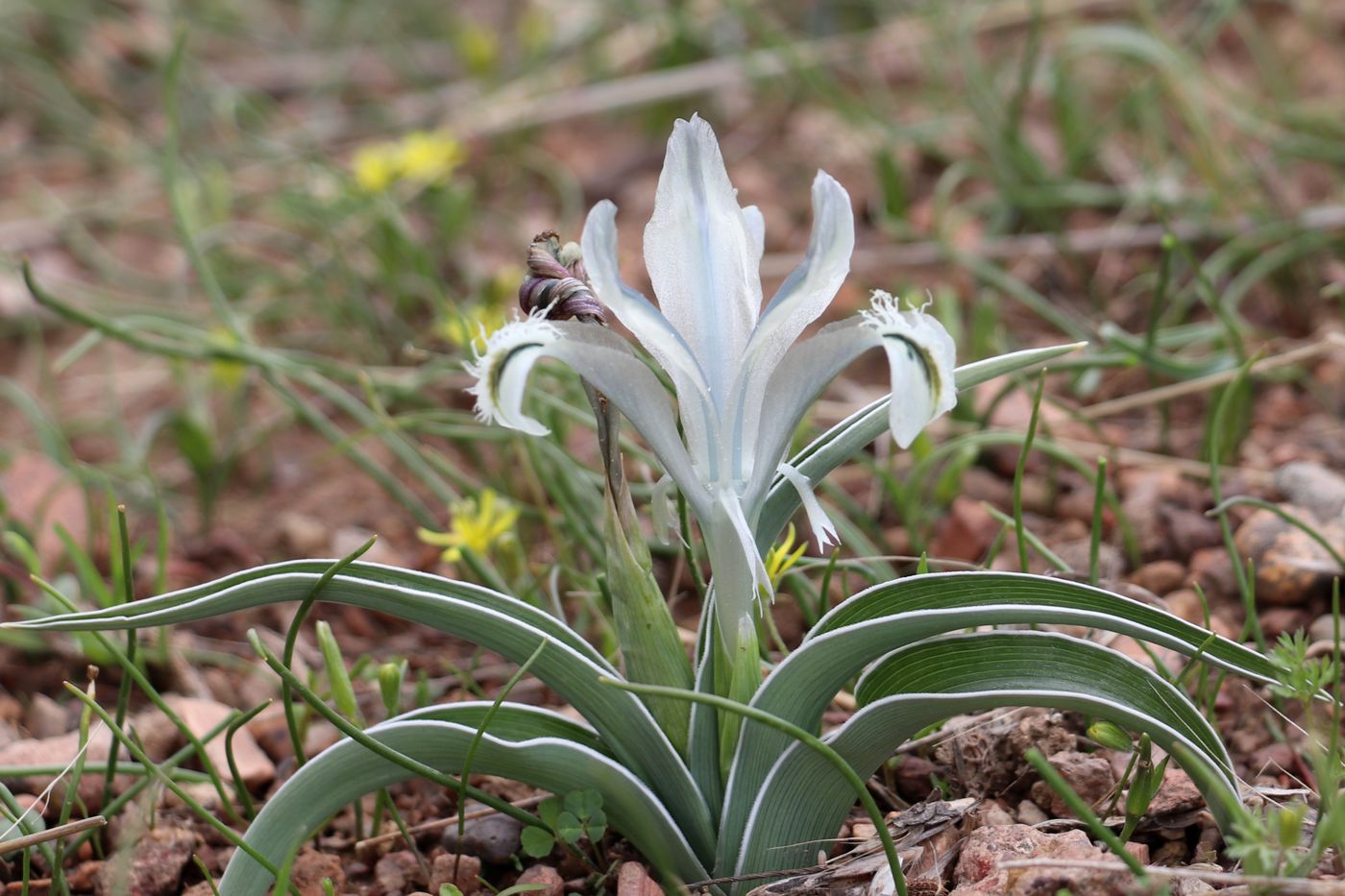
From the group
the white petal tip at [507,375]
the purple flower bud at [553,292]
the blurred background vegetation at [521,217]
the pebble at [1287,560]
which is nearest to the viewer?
the white petal tip at [507,375]

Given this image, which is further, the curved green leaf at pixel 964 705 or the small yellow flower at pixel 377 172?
the small yellow flower at pixel 377 172

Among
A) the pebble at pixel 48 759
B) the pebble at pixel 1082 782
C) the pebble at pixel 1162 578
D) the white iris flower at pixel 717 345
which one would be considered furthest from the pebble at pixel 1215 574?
the pebble at pixel 48 759

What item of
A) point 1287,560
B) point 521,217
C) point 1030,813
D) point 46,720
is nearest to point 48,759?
point 46,720

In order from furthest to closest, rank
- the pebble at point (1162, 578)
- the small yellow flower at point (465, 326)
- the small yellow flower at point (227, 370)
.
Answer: the small yellow flower at point (227, 370)
the small yellow flower at point (465, 326)
the pebble at point (1162, 578)

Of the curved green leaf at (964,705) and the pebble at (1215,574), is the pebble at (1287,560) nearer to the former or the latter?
the pebble at (1215,574)

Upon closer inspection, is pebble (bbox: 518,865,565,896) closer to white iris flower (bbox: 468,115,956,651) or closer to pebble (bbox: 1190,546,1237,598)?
white iris flower (bbox: 468,115,956,651)

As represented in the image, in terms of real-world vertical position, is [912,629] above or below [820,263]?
below

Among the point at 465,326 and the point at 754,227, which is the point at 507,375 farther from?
the point at 465,326
